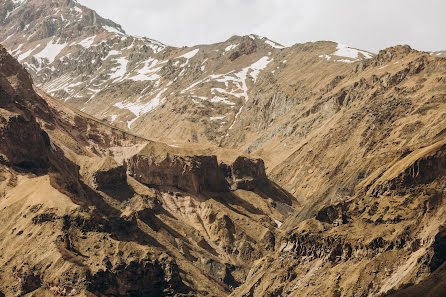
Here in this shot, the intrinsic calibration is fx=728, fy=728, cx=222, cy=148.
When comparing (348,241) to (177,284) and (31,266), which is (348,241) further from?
(31,266)

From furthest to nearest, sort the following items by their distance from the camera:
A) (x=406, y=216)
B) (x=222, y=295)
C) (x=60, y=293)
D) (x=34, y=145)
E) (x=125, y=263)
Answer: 1. (x=34, y=145)
2. (x=222, y=295)
3. (x=125, y=263)
4. (x=60, y=293)
5. (x=406, y=216)

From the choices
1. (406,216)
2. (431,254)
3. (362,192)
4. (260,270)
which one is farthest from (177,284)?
(431,254)

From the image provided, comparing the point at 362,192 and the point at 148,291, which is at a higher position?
the point at 362,192

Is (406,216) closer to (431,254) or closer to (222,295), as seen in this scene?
(431,254)

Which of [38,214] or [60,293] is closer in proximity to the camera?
[60,293]

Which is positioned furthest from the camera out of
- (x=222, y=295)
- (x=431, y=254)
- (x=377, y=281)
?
(x=222, y=295)

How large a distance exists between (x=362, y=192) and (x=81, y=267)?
57454 millimetres

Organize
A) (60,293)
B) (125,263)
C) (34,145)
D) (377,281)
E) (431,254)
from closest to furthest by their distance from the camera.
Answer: (431,254) < (377,281) < (60,293) < (125,263) < (34,145)

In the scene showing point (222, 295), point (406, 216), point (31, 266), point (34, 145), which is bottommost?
point (222, 295)

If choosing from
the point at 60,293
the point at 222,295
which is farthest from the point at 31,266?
the point at 222,295

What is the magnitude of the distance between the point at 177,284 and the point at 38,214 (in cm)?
3402

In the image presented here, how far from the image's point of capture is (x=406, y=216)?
123 metres

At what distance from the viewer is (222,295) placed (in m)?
167

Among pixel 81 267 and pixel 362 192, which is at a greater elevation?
pixel 362 192
